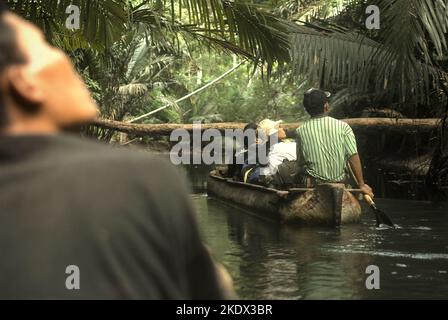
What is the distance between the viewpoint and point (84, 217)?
102 cm

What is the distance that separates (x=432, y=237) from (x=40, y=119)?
816 cm

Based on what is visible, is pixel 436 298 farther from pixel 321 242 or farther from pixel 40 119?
pixel 40 119

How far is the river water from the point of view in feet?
19.1

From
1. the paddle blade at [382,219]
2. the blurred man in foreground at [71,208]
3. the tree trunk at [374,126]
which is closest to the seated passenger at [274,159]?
the tree trunk at [374,126]

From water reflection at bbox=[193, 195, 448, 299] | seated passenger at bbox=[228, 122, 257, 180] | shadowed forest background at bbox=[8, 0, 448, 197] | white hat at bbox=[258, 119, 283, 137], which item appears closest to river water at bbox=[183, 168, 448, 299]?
water reflection at bbox=[193, 195, 448, 299]

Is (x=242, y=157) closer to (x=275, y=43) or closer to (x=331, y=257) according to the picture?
(x=275, y=43)

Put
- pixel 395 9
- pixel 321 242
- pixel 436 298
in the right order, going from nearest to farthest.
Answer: pixel 436 298
pixel 321 242
pixel 395 9

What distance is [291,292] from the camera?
5.69 meters

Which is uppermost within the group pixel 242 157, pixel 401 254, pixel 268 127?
pixel 268 127

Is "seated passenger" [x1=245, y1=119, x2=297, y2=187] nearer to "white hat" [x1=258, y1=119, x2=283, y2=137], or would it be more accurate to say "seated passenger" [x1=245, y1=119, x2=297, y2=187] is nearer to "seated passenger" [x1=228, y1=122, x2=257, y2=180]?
"white hat" [x1=258, y1=119, x2=283, y2=137]

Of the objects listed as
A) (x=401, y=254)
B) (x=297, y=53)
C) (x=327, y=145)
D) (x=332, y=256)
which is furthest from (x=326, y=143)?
(x=297, y=53)

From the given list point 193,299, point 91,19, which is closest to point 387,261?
point 91,19

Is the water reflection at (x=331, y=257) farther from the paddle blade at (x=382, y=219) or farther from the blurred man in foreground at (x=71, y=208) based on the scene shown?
the blurred man in foreground at (x=71, y=208)

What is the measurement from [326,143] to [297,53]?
10.9 ft
